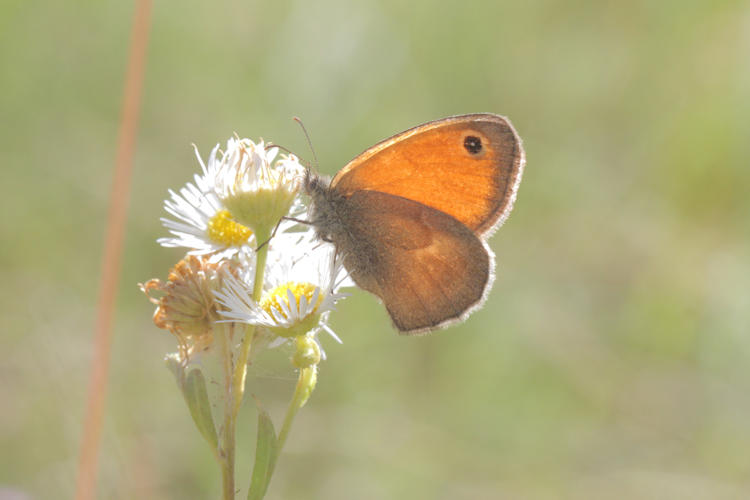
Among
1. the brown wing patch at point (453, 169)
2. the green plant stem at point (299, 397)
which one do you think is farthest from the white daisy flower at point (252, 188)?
the green plant stem at point (299, 397)

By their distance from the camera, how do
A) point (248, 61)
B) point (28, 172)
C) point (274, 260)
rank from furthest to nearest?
point (248, 61), point (28, 172), point (274, 260)

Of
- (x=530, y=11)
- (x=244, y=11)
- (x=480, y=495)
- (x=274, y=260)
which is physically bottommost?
(x=480, y=495)

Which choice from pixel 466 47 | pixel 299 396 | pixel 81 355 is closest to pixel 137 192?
pixel 81 355

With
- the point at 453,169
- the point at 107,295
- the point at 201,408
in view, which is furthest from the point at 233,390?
the point at 453,169

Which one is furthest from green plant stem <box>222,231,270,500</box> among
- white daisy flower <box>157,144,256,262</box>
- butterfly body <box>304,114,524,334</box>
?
butterfly body <box>304,114,524,334</box>

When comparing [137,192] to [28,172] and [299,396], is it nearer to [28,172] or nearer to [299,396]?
[28,172]

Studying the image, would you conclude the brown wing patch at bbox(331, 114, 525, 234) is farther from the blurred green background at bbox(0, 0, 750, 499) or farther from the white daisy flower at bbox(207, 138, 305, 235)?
the blurred green background at bbox(0, 0, 750, 499)

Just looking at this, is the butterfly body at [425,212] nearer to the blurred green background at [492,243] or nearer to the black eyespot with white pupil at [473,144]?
the black eyespot with white pupil at [473,144]
